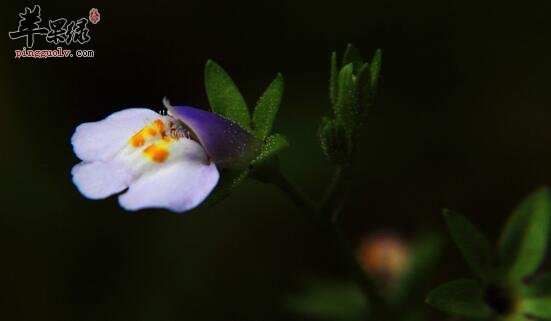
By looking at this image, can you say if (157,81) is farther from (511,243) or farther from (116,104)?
(511,243)

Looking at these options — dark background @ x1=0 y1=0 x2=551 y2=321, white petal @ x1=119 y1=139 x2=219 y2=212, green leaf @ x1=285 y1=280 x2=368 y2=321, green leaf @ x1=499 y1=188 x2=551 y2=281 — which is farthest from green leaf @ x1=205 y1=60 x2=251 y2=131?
dark background @ x1=0 y1=0 x2=551 y2=321

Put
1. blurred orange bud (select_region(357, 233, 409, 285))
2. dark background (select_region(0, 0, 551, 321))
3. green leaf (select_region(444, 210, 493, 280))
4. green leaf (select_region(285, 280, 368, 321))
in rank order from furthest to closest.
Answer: dark background (select_region(0, 0, 551, 321)), blurred orange bud (select_region(357, 233, 409, 285)), green leaf (select_region(285, 280, 368, 321)), green leaf (select_region(444, 210, 493, 280))

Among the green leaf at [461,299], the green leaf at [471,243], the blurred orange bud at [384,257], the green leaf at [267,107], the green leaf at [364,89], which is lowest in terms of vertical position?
the blurred orange bud at [384,257]

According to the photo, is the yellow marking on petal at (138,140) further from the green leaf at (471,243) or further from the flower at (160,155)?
the green leaf at (471,243)

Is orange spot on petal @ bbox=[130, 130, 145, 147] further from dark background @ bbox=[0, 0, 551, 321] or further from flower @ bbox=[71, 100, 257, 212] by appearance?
dark background @ bbox=[0, 0, 551, 321]

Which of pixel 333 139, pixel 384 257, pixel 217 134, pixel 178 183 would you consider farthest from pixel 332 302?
pixel 178 183

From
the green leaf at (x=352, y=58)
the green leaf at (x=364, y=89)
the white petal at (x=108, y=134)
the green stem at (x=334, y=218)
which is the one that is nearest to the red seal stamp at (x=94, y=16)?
the white petal at (x=108, y=134)
